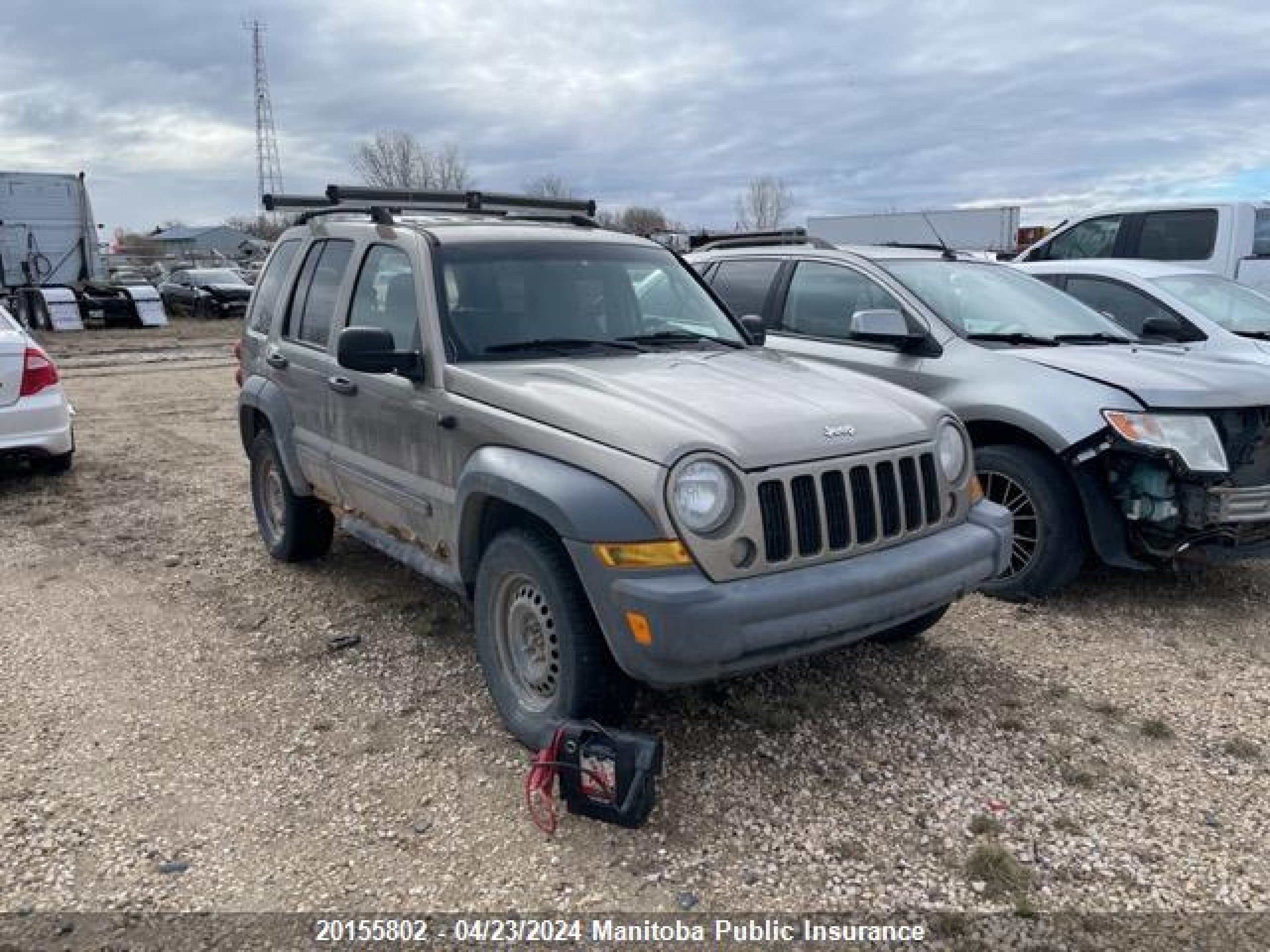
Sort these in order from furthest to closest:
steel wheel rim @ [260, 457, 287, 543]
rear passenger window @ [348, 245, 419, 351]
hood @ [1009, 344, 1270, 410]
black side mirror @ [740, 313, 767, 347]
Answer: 1. steel wheel rim @ [260, 457, 287, 543]
2. black side mirror @ [740, 313, 767, 347]
3. hood @ [1009, 344, 1270, 410]
4. rear passenger window @ [348, 245, 419, 351]

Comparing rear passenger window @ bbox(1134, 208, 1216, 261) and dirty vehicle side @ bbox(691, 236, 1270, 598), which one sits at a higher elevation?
rear passenger window @ bbox(1134, 208, 1216, 261)

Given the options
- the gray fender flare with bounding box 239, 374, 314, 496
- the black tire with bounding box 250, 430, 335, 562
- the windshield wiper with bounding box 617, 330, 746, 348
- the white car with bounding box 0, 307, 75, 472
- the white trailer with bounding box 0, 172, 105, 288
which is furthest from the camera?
the white trailer with bounding box 0, 172, 105, 288

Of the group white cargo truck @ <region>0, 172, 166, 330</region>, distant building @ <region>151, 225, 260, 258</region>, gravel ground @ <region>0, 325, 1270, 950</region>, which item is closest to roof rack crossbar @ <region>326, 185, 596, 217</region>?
gravel ground @ <region>0, 325, 1270, 950</region>

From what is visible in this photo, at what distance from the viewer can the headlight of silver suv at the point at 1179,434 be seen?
4.62 m

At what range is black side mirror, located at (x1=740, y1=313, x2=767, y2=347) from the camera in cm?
486

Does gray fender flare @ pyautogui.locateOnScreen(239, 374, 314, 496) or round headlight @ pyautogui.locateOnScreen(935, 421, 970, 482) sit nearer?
round headlight @ pyautogui.locateOnScreen(935, 421, 970, 482)

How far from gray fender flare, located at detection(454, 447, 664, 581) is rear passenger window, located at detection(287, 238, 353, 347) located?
1.70m

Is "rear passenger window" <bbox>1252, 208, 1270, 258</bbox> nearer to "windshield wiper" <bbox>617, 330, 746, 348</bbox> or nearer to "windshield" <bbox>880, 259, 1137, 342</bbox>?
"windshield" <bbox>880, 259, 1137, 342</bbox>

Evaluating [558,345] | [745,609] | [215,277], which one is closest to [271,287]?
[558,345]

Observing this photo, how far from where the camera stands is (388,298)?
14.6 feet

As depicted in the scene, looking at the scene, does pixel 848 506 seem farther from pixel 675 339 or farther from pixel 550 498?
pixel 675 339

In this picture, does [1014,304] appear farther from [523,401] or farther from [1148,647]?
[523,401]

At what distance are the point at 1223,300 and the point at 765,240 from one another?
380 centimetres

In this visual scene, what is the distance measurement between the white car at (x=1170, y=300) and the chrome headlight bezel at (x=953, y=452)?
3889 mm
